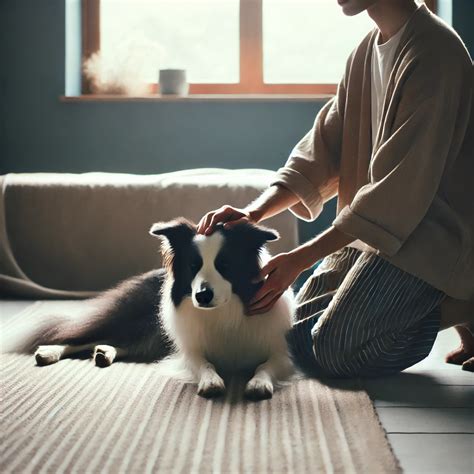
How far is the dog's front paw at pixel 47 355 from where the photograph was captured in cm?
237

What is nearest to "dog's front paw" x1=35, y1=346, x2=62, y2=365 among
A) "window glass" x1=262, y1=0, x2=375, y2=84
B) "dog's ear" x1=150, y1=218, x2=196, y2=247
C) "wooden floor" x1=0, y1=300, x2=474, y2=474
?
"dog's ear" x1=150, y1=218, x2=196, y2=247

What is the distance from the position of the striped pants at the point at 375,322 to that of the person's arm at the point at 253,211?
1.05 ft

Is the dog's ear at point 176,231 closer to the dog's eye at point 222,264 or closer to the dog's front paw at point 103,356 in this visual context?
the dog's eye at point 222,264

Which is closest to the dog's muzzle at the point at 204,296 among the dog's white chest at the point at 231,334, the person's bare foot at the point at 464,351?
the dog's white chest at the point at 231,334

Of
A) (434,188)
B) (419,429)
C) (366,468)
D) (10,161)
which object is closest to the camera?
(366,468)

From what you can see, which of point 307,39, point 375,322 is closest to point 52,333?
point 375,322

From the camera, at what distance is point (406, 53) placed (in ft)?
6.82

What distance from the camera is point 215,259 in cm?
211

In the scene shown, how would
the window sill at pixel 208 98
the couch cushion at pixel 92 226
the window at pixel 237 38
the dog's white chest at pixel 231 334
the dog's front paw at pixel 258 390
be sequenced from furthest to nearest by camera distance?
the window at pixel 237 38
the window sill at pixel 208 98
the couch cushion at pixel 92 226
the dog's white chest at pixel 231 334
the dog's front paw at pixel 258 390

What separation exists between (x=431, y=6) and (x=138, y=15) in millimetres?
1632

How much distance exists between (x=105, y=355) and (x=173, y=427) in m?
0.66

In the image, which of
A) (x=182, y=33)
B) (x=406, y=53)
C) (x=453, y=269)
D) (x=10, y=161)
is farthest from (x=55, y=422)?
(x=182, y=33)

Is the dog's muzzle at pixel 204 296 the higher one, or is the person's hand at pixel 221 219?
the person's hand at pixel 221 219

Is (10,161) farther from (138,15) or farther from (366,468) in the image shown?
(366,468)
